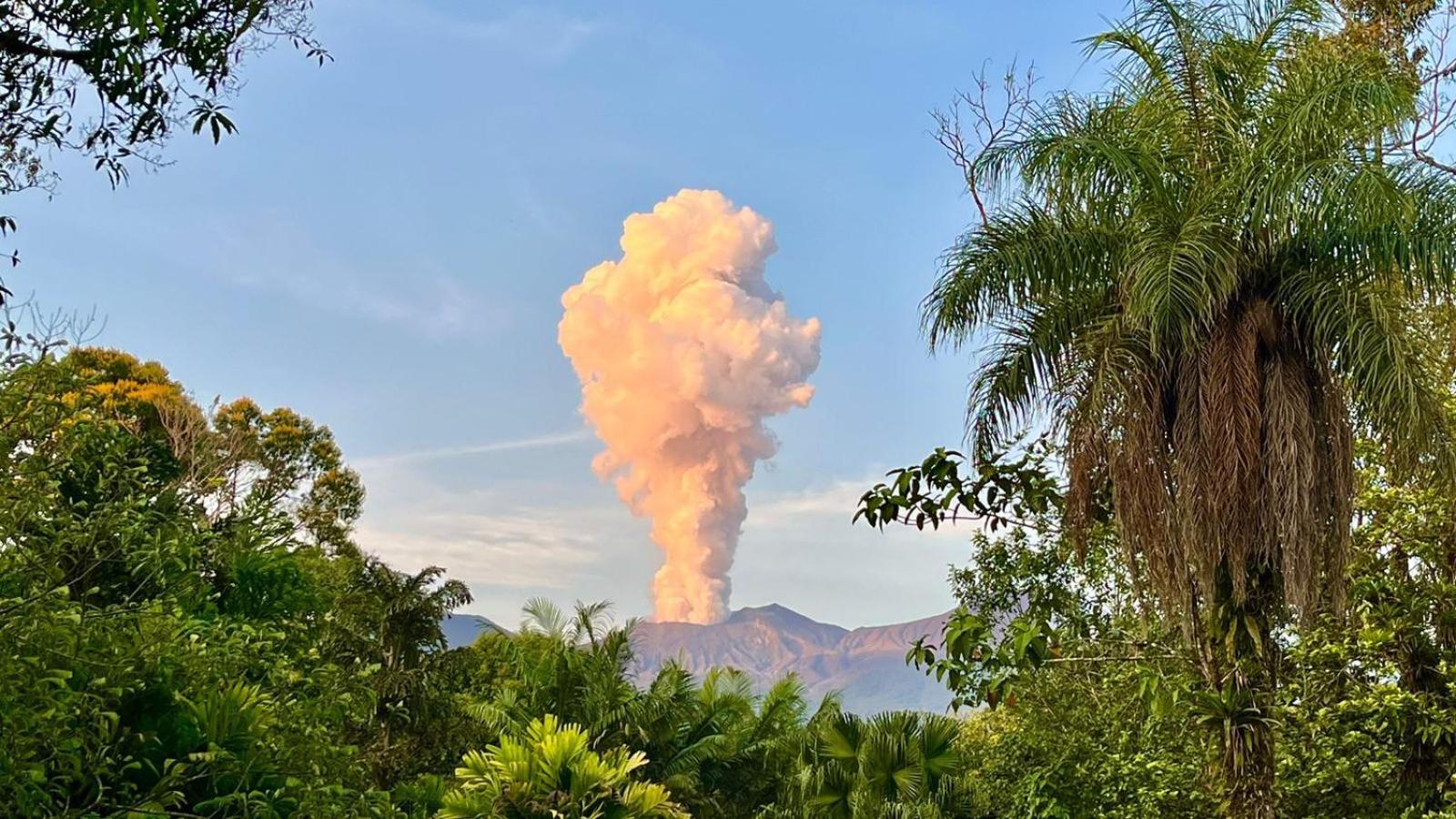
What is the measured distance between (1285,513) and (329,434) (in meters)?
26.7

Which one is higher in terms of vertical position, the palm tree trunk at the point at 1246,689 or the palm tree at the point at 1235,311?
the palm tree at the point at 1235,311

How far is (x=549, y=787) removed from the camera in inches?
499

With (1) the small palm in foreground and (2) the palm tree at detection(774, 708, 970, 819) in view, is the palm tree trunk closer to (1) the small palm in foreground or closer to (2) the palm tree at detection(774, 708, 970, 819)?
(1) the small palm in foreground

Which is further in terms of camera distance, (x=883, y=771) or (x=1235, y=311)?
(x=883, y=771)

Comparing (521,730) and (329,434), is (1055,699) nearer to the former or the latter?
(521,730)

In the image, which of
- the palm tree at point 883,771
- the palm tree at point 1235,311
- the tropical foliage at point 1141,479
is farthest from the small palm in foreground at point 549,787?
the palm tree at point 1235,311

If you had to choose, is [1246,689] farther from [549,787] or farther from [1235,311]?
[549,787]

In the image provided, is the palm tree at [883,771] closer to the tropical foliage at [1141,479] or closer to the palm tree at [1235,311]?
the tropical foliage at [1141,479]

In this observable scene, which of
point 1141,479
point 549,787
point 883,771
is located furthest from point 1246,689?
point 883,771

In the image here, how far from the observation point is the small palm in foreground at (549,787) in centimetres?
1252

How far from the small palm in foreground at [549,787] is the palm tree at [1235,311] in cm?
675

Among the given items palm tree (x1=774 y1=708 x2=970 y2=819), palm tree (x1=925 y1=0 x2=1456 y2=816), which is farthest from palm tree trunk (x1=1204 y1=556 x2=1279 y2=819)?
palm tree (x1=774 y1=708 x2=970 y2=819)

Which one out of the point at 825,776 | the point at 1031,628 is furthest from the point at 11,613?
the point at 825,776

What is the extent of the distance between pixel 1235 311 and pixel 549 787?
8576mm
